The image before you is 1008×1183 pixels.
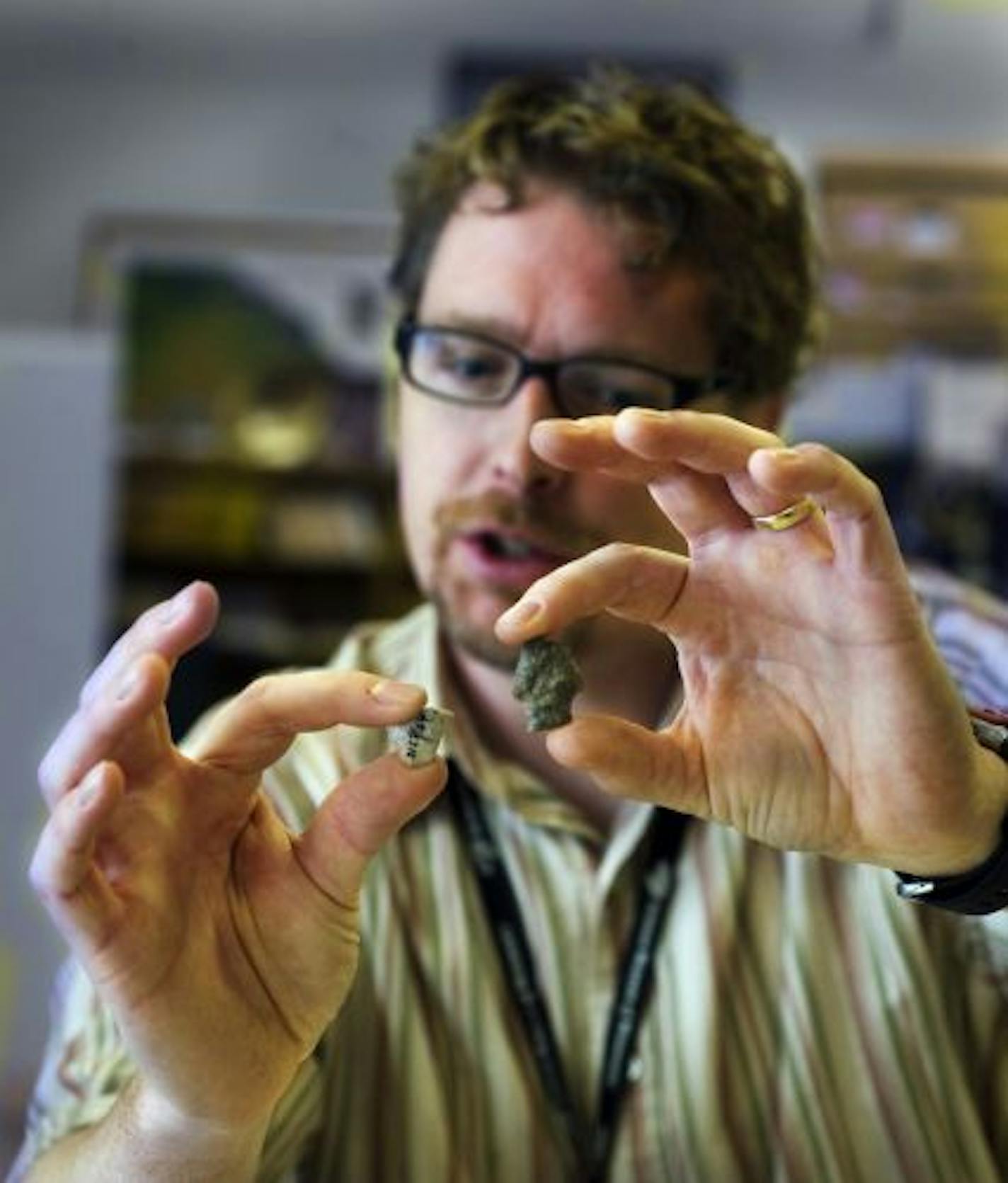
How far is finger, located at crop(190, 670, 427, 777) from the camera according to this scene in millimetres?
764

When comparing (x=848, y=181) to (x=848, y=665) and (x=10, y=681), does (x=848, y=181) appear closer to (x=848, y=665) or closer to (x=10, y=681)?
(x=10, y=681)

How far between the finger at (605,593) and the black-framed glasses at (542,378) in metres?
0.38

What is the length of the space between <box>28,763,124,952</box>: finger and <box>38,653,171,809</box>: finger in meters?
0.01

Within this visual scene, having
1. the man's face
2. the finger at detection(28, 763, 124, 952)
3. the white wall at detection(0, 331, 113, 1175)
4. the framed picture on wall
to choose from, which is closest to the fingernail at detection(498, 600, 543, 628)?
the finger at detection(28, 763, 124, 952)

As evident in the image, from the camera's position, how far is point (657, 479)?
31.0 inches

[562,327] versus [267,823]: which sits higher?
[562,327]

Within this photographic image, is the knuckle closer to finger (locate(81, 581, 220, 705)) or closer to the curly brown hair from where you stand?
finger (locate(81, 581, 220, 705))

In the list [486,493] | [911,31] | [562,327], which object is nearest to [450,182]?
[562,327]

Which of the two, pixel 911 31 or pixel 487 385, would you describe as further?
pixel 911 31

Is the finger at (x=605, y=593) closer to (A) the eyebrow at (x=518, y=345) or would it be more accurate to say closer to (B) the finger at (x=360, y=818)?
(B) the finger at (x=360, y=818)

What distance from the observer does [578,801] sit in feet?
3.95

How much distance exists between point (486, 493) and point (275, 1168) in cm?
52

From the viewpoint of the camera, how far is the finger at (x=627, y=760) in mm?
784

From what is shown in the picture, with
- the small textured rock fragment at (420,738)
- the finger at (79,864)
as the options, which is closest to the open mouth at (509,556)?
→ the small textured rock fragment at (420,738)
